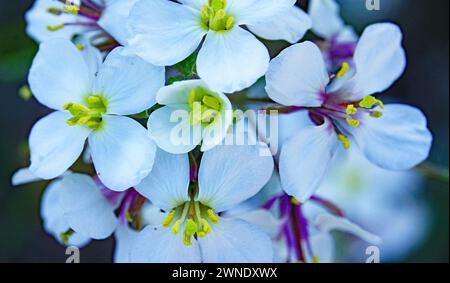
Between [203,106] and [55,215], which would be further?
[55,215]

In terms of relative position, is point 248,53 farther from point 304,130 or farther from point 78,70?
point 78,70

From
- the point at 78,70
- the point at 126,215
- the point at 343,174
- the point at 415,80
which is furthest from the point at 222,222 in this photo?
the point at 415,80

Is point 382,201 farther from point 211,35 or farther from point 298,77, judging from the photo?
point 211,35

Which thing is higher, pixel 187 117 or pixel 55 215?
pixel 187 117

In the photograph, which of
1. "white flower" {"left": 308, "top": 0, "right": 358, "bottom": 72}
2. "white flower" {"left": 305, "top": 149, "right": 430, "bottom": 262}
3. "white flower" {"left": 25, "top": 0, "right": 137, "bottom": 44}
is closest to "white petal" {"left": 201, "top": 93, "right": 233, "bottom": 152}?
"white flower" {"left": 25, "top": 0, "right": 137, "bottom": 44}

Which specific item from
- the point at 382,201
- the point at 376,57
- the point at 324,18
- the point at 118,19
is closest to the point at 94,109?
the point at 118,19

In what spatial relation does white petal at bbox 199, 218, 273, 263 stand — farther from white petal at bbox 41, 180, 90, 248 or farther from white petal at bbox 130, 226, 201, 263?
white petal at bbox 41, 180, 90, 248
